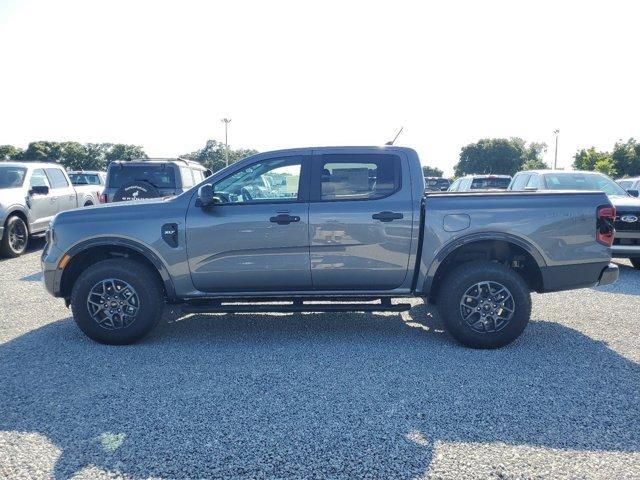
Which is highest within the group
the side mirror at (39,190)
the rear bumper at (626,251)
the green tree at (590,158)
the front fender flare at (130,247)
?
the green tree at (590,158)

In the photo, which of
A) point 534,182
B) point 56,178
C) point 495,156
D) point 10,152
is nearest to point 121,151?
point 10,152

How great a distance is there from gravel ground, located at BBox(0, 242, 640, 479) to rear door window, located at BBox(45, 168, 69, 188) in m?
6.76

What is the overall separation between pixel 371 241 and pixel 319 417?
182 cm

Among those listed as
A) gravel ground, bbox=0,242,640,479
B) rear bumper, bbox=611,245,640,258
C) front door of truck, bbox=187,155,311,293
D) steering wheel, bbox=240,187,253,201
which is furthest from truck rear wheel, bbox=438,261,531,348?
rear bumper, bbox=611,245,640,258

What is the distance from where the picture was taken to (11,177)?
400 inches

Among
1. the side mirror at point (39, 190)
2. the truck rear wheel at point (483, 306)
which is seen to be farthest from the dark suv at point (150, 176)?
the truck rear wheel at point (483, 306)

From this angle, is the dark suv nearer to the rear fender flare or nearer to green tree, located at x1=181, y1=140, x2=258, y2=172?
the rear fender flare

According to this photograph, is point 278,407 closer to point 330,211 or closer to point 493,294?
point 330,211

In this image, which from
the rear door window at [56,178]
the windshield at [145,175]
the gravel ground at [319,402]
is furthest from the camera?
the rear door window at [56,178]

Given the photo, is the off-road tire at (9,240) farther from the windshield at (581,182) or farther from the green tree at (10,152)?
the green tree at (10,152)

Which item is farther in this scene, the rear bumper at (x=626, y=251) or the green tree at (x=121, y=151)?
the green tree at (x=121, y=151)

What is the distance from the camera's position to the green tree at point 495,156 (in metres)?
89.9

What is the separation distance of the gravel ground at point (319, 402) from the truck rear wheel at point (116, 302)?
0.19 metres

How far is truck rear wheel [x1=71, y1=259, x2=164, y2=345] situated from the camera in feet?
15.2
